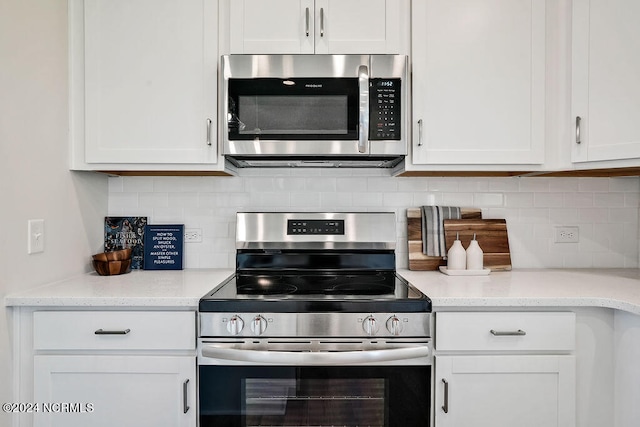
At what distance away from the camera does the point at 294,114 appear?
71.8 inches

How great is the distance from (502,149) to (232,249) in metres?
1.28

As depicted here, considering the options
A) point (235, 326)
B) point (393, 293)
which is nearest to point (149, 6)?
point (235, 326)

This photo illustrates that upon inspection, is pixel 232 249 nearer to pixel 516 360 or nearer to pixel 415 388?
pixel 415 388

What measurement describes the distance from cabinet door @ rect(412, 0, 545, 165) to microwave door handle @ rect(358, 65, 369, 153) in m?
0.20

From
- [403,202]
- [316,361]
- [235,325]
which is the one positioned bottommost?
[316,361]

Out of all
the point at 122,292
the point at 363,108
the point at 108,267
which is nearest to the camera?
the point at 122,292

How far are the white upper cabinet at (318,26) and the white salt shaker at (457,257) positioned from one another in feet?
2.86

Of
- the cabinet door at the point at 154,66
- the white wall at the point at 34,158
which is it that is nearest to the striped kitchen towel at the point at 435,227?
the cabinet door at the point at 154,66

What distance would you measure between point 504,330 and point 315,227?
91 cm

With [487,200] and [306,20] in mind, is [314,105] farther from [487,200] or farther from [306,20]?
[487,200]

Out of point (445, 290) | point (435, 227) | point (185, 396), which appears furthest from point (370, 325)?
point (435, 227)

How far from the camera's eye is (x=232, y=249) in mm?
2188

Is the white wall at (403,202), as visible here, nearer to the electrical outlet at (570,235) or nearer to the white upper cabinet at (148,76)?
the electrical outlet at (570,235)

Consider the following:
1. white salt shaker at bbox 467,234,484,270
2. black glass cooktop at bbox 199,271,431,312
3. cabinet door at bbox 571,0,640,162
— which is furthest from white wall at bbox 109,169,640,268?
cabinet door at bbox 571,0,640,162
